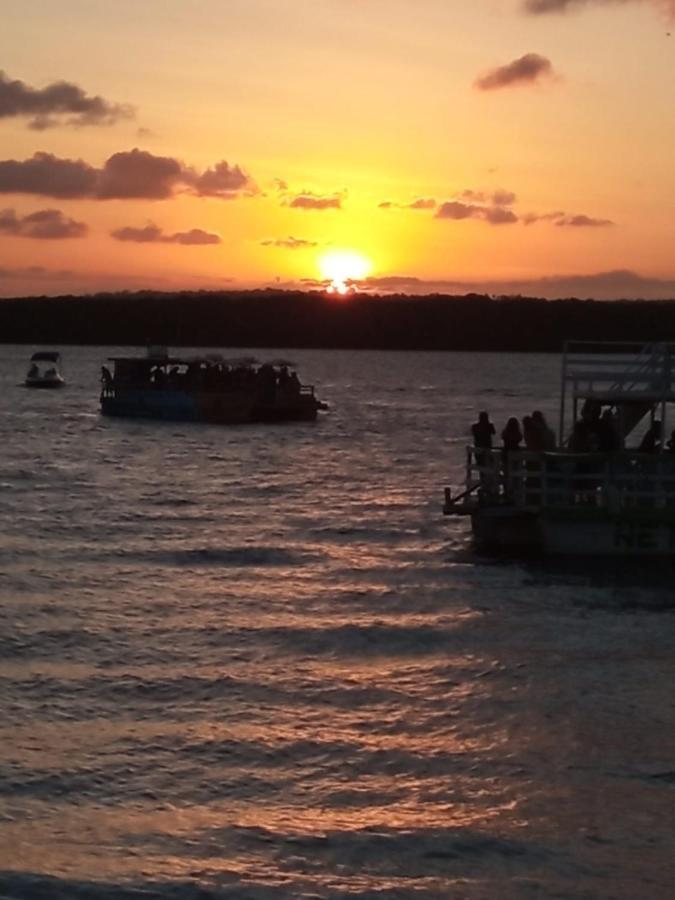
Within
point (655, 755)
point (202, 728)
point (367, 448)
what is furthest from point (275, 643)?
point (367, 448)

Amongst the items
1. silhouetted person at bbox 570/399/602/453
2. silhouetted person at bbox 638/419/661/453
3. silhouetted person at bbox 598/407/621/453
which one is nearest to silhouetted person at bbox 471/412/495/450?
silhouetted person at bbox 570/399/602/453

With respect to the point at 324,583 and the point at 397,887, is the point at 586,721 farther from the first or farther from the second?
the point at 324,583

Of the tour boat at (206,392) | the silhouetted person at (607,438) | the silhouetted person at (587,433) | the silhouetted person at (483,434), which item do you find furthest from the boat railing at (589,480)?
the tour boat at (206,392)

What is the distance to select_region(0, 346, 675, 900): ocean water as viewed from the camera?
10.8 meters

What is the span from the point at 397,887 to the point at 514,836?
1.37 metres

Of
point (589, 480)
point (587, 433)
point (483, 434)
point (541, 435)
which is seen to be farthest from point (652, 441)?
point (483, 434)

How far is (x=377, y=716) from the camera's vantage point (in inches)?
585

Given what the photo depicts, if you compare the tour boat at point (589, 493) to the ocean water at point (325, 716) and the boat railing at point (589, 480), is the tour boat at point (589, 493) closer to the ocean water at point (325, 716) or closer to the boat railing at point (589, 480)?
the boat railing at point (589, 480)

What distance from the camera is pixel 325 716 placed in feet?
48.7

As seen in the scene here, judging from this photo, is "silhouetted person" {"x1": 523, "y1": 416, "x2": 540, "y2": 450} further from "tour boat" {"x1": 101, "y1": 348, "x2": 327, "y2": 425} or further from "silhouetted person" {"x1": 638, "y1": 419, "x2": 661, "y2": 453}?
"tour boat" {"x1": 101, "y1": 348, "x2": 327, "y2": 425}

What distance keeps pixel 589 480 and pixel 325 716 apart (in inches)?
423

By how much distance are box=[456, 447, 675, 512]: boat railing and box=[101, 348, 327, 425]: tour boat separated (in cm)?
4289

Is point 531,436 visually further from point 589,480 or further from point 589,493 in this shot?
point 589,493

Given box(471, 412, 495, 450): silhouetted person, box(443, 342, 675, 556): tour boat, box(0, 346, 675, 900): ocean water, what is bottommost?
box(0, 346, 675, 900): ocean water
